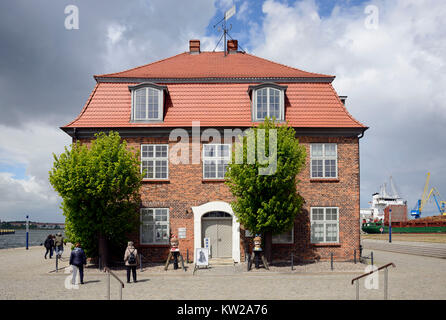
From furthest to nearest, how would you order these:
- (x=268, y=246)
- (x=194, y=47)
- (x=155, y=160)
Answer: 1. (x=194, y=47)
2. (x=155, y=160)
3. (x=268, y=246)

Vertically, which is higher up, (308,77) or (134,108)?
(308,77)

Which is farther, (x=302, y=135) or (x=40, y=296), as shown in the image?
(x=302, y=135)

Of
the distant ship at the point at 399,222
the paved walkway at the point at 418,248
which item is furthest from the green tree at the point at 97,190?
the distant ship at the point at 399,222

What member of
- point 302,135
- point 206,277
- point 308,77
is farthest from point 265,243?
point 308,77

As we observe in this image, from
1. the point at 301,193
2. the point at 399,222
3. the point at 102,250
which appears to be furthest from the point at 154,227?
the point at 399,222

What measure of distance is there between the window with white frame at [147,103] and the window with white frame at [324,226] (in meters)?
9.73

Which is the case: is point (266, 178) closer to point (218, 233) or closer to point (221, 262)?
point (218, 233)

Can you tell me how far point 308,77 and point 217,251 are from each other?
423 inches

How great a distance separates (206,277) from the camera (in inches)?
653

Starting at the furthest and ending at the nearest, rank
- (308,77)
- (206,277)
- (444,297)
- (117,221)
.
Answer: (308,77), (117,221), (206,277), (444,297)

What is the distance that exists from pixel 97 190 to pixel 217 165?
20.7 ft

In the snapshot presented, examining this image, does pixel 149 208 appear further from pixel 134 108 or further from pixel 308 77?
pixel 308 77

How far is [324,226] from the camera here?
21.0 meters

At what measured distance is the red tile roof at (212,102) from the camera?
21422mm
